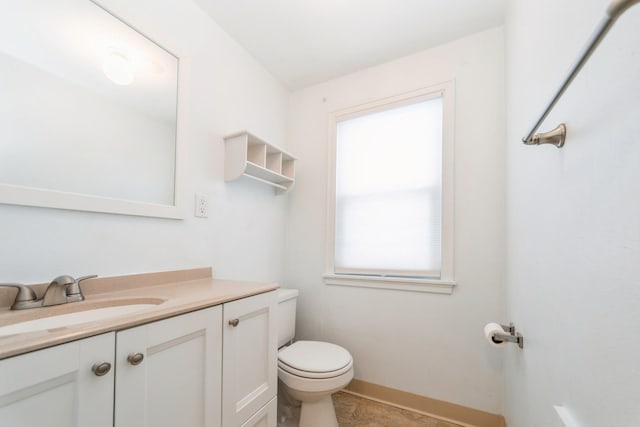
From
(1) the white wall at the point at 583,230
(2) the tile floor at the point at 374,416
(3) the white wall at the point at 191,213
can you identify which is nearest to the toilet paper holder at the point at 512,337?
(1) the white wall at the point at 583,230

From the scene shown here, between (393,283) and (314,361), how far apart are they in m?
0.71

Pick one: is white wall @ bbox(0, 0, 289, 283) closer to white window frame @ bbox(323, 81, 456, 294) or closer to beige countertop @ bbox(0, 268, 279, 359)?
beige countertop @ bbox(0, 268, 279, 359)

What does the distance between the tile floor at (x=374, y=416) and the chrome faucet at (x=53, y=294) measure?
5.00 ft

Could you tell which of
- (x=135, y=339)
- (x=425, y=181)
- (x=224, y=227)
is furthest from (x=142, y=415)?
(x=425, y=181)

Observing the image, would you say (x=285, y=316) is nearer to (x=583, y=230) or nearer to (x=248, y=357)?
(x=248, y=357)

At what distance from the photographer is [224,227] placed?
1558 mm

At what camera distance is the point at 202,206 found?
1411 mm

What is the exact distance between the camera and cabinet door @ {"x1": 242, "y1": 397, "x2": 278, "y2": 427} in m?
1.01

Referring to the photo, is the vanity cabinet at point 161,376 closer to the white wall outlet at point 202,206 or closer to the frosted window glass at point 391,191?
the white wall outlet at point 202,206

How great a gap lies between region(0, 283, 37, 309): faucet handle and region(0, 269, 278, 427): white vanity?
4 cm

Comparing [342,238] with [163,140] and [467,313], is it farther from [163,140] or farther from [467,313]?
[163,140]

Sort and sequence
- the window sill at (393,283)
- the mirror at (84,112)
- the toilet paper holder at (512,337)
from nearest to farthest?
the mirror at (84,112) < the toilet paper holder at (512,337) < the window sill at (393,283)

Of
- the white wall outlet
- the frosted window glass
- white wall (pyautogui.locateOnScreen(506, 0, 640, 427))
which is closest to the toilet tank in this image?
the frosted window glass

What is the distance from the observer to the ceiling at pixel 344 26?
1.43 metres
